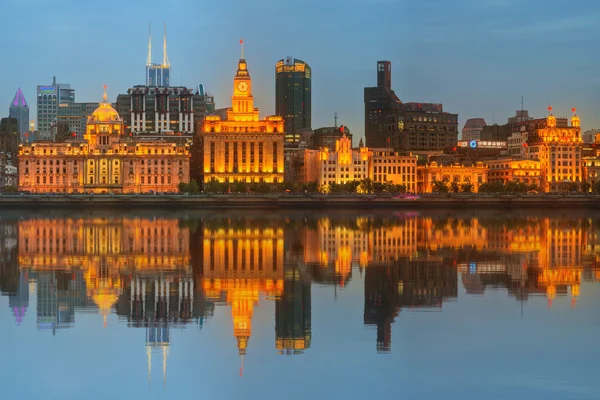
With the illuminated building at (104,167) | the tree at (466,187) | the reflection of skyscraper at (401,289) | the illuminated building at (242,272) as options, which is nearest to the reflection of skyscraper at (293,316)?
the illuminated building at (242,272)

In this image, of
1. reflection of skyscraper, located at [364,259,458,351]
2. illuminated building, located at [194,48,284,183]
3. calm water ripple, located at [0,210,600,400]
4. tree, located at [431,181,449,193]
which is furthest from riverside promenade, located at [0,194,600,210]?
reflection of skyscraper, located at [364,259,458,351]

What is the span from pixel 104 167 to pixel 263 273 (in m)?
152

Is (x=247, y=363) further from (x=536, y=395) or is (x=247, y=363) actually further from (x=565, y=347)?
(x=565, y=347)

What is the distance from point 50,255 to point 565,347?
3472 cm

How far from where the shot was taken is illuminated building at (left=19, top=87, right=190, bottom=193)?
188 metres

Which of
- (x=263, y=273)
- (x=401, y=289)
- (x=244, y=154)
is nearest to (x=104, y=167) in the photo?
(x=244, y=154)

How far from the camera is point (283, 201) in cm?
15300

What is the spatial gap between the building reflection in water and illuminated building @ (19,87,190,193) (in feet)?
372

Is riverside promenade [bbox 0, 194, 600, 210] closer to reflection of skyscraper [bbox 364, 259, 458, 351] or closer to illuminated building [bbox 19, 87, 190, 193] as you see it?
illuminated building [bbox 19, 87, 190, 193]

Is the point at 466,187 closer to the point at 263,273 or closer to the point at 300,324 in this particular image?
the point at 263,273

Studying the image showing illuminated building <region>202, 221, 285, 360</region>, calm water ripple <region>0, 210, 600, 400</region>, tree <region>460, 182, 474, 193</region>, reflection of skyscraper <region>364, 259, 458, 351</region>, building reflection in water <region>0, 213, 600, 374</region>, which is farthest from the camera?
tree <region>460, 182, 474, 193</region>

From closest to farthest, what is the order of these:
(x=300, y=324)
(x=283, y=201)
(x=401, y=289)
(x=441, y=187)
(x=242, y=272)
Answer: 1. (x=300, y=324)
2. (x=401, y=289)
3. (x=242, y=272)
4. (x=283, y=201)
5. (x=441, y=187)

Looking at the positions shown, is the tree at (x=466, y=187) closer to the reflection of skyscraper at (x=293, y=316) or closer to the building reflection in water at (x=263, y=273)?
the building reflection in water at (x=263, y=273)

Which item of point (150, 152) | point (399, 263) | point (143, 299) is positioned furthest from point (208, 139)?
point (143, 299)
